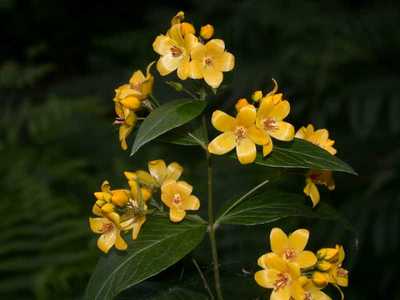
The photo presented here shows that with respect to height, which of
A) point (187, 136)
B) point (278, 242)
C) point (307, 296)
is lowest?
point (307, 296)

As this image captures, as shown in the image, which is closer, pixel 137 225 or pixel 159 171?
pixel 137 225

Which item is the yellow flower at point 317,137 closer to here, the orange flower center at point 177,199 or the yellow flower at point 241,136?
the yellow flower at point 241,136

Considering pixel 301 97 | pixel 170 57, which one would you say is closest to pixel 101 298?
pixel 170 57

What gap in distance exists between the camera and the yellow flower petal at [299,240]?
107cm

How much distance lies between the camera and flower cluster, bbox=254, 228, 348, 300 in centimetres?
101

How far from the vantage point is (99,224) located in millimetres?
1146

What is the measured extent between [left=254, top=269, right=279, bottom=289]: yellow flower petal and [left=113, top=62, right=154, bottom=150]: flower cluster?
335mm

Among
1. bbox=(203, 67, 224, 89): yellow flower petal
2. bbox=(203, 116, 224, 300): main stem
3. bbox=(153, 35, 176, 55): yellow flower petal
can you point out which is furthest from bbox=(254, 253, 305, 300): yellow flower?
bbox=(153, 35, 176, 55): yellow flower petal

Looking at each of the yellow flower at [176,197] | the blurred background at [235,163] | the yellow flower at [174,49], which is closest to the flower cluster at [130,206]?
the yellow flower at [176,197]

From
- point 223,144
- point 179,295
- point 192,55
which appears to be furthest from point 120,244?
point 192,55

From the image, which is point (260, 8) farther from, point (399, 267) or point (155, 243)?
point (155, 243)

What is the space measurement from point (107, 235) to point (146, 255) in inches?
3.7

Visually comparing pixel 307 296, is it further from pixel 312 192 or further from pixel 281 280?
pixel 312 192

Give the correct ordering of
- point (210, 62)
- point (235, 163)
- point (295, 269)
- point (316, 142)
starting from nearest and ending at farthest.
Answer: point (295, 269) → point (210, 62) → point (316, 142) → point (235, 163)
